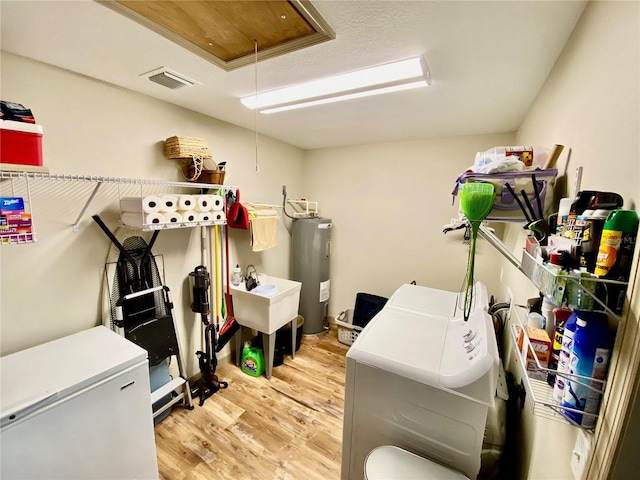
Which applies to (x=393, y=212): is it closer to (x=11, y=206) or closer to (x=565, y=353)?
(x=565, y=353)

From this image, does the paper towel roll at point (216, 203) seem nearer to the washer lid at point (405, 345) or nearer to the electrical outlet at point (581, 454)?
the washer lid at point (405, 345)

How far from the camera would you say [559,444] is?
2.77 feet

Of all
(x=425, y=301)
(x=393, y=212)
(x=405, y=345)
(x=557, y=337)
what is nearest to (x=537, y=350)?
(x=557, y=337)

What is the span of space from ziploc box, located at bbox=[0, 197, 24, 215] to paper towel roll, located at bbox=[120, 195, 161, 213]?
0.47m

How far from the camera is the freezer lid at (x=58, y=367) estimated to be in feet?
3.73

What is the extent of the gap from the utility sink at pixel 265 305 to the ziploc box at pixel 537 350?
1964mm

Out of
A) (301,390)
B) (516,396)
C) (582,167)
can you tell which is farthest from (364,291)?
(582,167)

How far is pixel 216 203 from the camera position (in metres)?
1.97

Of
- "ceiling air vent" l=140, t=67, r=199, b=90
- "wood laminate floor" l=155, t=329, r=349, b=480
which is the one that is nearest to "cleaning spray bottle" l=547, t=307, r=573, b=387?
"wood laminate floor" l=155, t=329, r=349, b=480

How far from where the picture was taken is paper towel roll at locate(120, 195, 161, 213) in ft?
5.06

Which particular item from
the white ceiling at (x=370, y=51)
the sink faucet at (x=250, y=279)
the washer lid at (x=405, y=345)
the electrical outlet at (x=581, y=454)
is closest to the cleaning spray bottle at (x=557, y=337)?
the electrical outlet at (x=581, y=454)

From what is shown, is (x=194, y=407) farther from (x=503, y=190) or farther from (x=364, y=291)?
(x=503, y=190)

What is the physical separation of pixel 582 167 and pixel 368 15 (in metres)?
0.96

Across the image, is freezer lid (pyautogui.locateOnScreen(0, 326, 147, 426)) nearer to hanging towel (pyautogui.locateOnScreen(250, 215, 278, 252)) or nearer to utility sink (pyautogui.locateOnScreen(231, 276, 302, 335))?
utility sink (pyautogui.locateOnScreen(231, 276, 302, 335))
